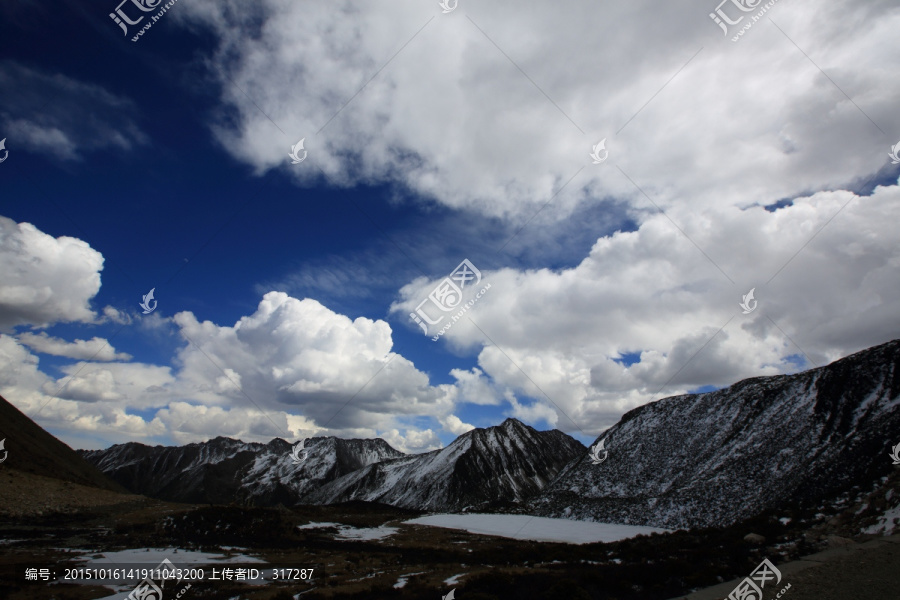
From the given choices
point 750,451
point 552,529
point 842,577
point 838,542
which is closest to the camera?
point 842,577

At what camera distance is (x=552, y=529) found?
6612 centimetres

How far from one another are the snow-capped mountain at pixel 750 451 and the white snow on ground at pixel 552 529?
452 cm

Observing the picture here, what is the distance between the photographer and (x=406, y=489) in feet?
620

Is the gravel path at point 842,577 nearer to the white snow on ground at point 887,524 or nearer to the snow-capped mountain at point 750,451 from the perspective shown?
the white snow on ground at point 887,524

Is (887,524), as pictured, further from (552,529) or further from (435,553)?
(552,529)

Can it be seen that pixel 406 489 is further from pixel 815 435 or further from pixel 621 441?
pixel 815 435

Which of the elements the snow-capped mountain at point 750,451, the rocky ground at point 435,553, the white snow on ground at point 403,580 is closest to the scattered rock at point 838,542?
the rocky ground at point 435,553

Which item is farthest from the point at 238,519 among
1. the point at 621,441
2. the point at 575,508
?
the point at 621,441

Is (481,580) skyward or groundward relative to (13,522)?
skyward

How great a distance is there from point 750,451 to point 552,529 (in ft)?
112

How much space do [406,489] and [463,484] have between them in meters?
29.6

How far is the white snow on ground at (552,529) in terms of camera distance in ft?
180

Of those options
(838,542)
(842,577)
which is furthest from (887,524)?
(842,577)

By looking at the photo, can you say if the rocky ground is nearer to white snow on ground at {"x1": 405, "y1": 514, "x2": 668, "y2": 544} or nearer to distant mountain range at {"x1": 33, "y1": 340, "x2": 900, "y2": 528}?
white snow on ground at {"x1": 405, "y1": 514, "x2": 668, "y2": 544}
